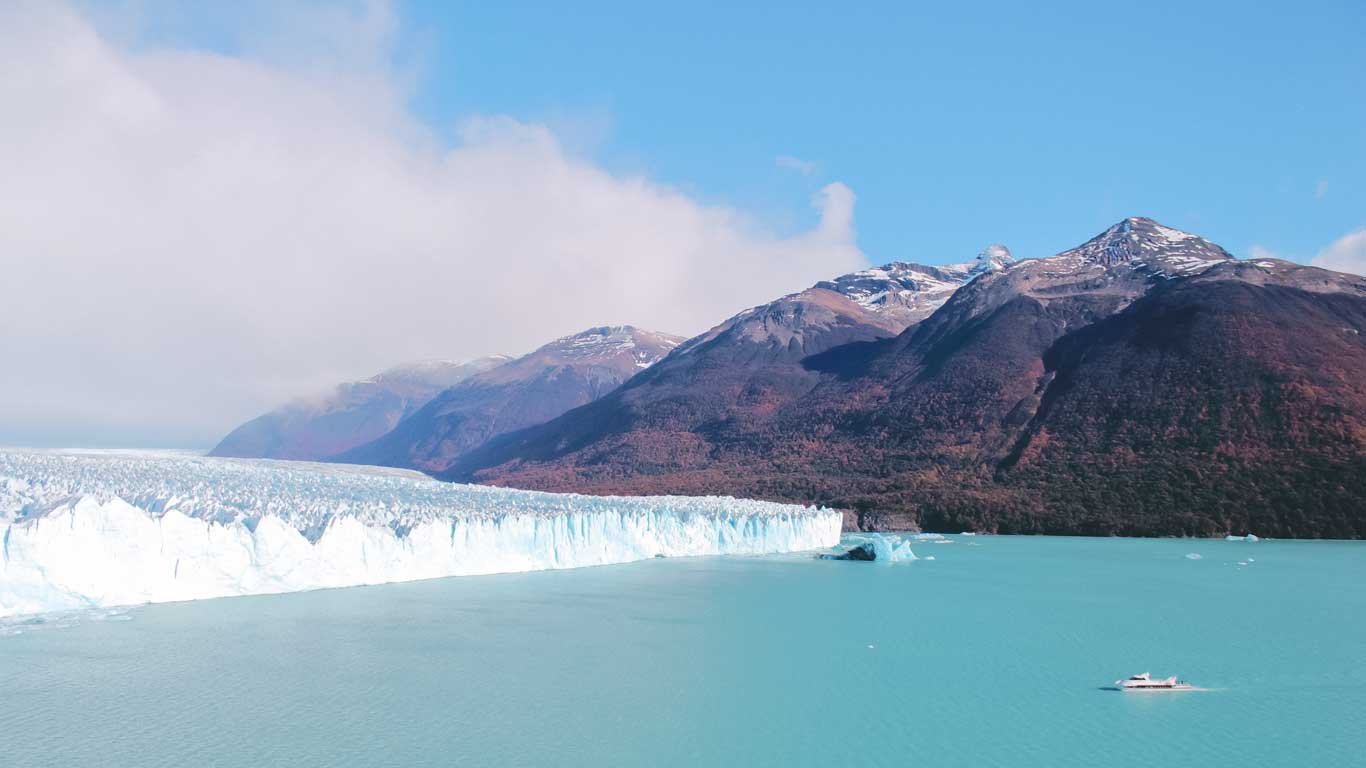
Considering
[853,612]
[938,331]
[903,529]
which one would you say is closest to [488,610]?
[853,612]

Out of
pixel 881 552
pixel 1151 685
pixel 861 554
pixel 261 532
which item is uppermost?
pixel 261 532

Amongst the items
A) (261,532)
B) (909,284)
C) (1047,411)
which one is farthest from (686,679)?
(909,284)

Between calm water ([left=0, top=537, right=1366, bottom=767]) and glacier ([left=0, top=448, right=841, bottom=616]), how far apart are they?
1.06 meters

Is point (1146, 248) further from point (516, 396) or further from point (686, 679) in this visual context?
point (516, 396)

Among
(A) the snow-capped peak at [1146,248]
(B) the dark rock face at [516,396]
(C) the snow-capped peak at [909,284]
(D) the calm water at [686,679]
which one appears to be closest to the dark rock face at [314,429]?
(B) the dark rock face at [516,396]

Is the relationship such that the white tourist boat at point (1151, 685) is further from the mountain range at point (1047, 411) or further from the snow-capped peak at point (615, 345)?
the snow-capped peak at point (615, 345)

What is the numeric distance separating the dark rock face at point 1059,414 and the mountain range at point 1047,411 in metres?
0.18

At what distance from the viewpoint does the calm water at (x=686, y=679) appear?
12.4m

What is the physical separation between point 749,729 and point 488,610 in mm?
10349

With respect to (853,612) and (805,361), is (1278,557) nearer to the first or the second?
(853,612)

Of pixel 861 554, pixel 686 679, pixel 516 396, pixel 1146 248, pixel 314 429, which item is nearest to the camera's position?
pixel 686 679

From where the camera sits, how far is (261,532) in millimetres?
22531

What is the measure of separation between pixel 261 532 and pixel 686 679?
38.5ft

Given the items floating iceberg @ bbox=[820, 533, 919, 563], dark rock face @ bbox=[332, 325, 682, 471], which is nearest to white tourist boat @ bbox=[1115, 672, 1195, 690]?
floating iceberg @ bbox=[820, 533, 919, 563]
